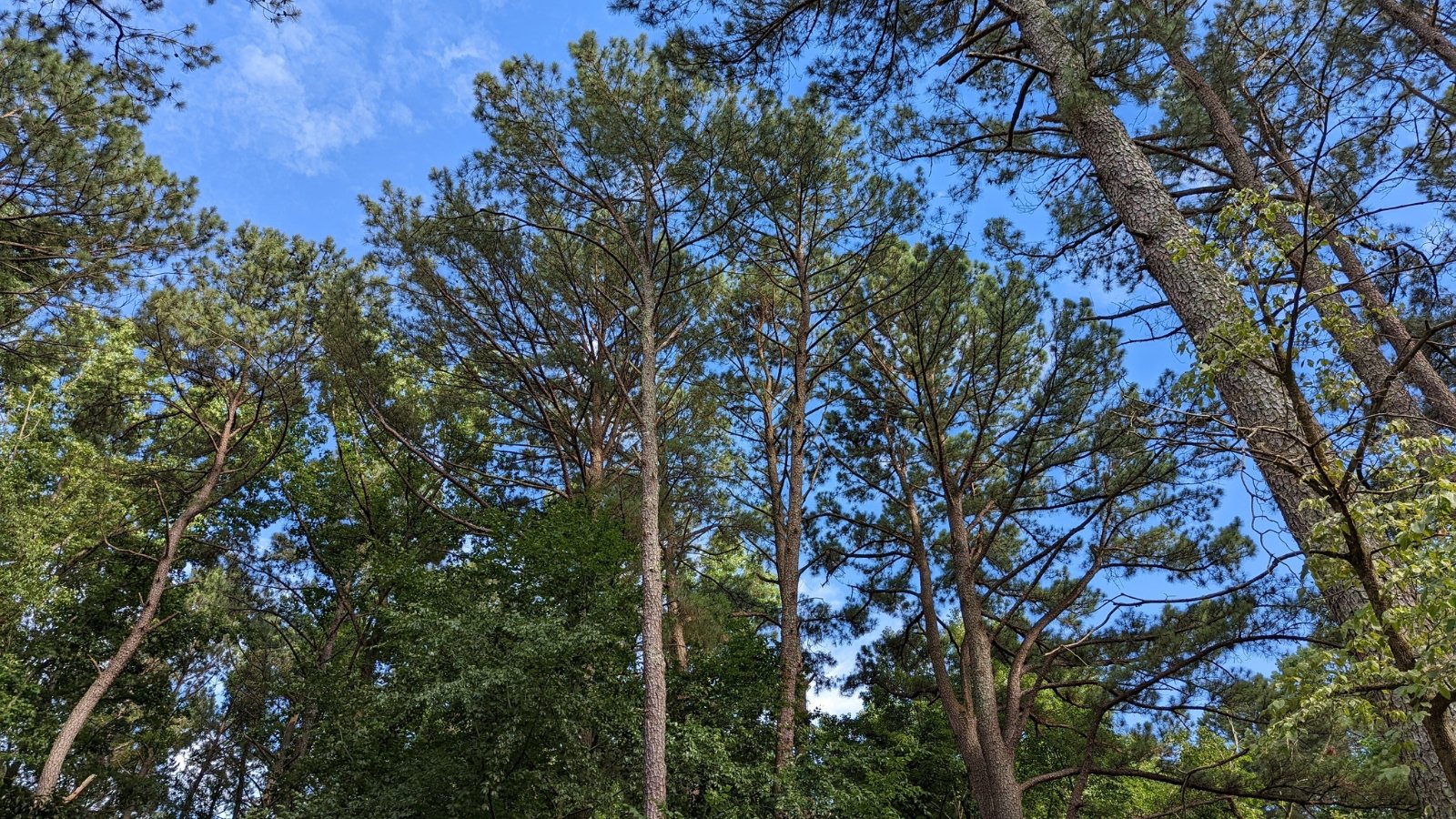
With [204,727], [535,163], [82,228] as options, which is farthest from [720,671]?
[204,727]

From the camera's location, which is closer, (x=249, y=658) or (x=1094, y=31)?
(x=1094, y=31)

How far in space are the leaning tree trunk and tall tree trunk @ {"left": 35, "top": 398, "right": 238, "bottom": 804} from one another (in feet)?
39.6

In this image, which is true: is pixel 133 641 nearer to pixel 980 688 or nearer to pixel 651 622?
pixel 651 622

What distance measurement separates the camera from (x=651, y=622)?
681cm

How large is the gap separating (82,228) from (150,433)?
21.6 ft

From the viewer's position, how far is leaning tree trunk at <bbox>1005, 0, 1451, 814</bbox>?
2738 millimetres

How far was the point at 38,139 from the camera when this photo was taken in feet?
25.7

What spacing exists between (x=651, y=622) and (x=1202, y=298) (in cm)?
505

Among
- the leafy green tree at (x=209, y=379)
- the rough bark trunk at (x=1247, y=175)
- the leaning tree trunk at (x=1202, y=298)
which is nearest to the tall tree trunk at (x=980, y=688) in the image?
the rough bark trunk at (x=1247, y=175)

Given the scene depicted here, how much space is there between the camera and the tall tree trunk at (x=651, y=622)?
20.6 ft

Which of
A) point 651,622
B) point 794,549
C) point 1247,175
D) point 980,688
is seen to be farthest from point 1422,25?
point 651,622

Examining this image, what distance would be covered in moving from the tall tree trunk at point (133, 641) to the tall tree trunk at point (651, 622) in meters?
7.61

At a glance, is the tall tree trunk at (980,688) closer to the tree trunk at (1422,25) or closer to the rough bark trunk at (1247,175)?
the rough bark trunk at (1247,175)

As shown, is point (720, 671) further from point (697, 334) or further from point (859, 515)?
point (697, 334)
